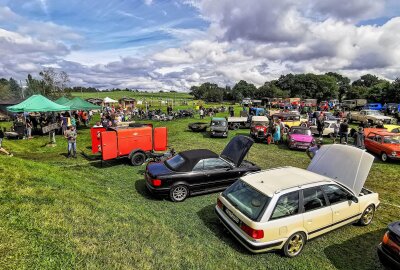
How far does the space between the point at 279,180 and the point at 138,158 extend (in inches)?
301

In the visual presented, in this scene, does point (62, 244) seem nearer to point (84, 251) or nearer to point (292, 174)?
point (84, 251)

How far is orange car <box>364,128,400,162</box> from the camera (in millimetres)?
13041

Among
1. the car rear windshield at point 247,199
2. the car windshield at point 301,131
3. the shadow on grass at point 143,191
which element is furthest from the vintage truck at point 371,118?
the shadow on grass at point 143,191

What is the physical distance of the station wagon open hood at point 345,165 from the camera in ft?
21.6

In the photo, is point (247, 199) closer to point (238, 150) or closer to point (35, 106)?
point (238, 150)

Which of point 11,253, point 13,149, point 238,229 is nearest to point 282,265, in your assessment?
point 238,229

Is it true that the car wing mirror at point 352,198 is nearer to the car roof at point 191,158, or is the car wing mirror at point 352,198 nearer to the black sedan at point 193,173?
the black sedan at point 193,173

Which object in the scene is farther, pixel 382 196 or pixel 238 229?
pixel 382 196

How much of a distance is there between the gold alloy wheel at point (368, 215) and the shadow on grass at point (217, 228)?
145 inches

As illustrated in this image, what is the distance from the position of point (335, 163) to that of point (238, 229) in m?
3.92

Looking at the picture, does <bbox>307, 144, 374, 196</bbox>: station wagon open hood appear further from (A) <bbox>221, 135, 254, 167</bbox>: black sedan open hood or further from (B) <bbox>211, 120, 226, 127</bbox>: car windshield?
(B) <bbox>211, 120, 226, 127</bbox>: car windshield

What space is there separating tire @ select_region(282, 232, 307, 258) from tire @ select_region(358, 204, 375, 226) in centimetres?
236

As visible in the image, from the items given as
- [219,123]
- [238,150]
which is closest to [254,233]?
[238,150]

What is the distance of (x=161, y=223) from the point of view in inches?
251
